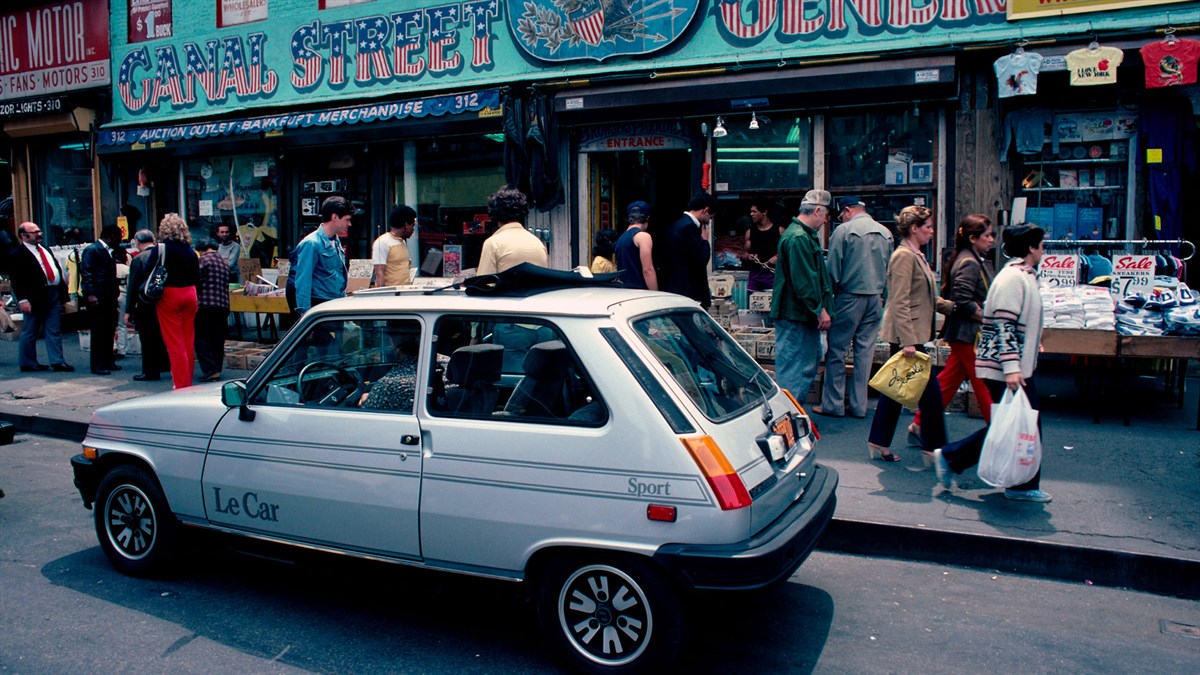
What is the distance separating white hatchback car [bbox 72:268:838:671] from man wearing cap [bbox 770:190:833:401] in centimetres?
312

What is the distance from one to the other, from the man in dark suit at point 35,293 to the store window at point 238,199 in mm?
3198

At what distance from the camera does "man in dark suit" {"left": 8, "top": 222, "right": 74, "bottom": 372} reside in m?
11.3

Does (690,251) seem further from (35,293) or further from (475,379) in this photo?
(35,293)

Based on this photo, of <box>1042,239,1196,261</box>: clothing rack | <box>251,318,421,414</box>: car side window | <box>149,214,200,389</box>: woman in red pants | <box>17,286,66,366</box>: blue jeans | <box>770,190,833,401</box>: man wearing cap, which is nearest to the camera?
<box>251,318,421,414</box>: car side window

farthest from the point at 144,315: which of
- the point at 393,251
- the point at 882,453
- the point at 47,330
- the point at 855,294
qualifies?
the point at 882,453

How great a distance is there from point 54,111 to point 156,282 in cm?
916

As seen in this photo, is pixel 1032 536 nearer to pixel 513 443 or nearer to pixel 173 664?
pixel 513 443

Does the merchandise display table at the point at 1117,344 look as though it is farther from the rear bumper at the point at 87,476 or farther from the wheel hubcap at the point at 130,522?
the rear bumper at the point at 87,476

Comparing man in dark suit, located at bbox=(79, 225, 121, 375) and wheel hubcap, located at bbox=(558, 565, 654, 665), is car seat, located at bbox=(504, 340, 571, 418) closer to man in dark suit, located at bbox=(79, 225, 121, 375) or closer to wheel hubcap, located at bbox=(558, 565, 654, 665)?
wheel hubcap, located at bbox=(558, 565, 654, 665)

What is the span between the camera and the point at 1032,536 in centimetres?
513

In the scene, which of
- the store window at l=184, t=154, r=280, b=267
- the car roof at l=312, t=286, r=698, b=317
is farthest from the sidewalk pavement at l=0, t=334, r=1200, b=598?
the store window at l=184, t=154, r=280, b=267

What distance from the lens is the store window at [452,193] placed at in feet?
41.3

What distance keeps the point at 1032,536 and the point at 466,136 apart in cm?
926

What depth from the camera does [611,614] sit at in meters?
3.69
